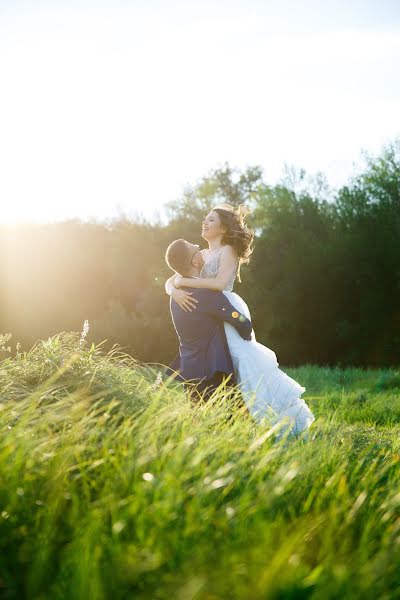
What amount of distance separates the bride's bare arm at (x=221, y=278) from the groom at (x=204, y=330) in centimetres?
6

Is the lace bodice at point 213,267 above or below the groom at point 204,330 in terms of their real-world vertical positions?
above

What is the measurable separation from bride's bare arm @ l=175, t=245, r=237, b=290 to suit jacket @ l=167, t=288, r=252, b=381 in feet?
0.21

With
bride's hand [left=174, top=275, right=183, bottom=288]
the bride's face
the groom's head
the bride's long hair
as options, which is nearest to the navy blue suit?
bride's hand [left=174, top=275, right=183, bottom=288]

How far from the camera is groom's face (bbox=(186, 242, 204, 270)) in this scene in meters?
6.50

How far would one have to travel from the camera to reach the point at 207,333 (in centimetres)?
648

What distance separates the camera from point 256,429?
14.3 feet

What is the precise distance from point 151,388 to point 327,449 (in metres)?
1.35

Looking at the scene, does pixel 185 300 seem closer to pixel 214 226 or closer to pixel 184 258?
pixel 184 258

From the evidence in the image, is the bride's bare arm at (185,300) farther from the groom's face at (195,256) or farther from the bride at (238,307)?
the groom's face at (195,256)

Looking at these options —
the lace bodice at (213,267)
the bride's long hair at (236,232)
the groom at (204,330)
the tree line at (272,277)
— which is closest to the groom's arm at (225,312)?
the groom at (204,330)

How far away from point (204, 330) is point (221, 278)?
55 cm

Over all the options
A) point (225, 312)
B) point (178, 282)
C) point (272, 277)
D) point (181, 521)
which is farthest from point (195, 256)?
point (272, 277)

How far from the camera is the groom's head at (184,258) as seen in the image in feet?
21.0

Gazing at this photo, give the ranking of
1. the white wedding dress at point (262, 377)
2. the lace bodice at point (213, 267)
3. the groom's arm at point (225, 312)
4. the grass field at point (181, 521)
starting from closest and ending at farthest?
the grass field at point (181, 521)
the white wedding dress at point (262, 377)
the groom's arm at point (225, 312)
the lace bodice at point (213, 267)
